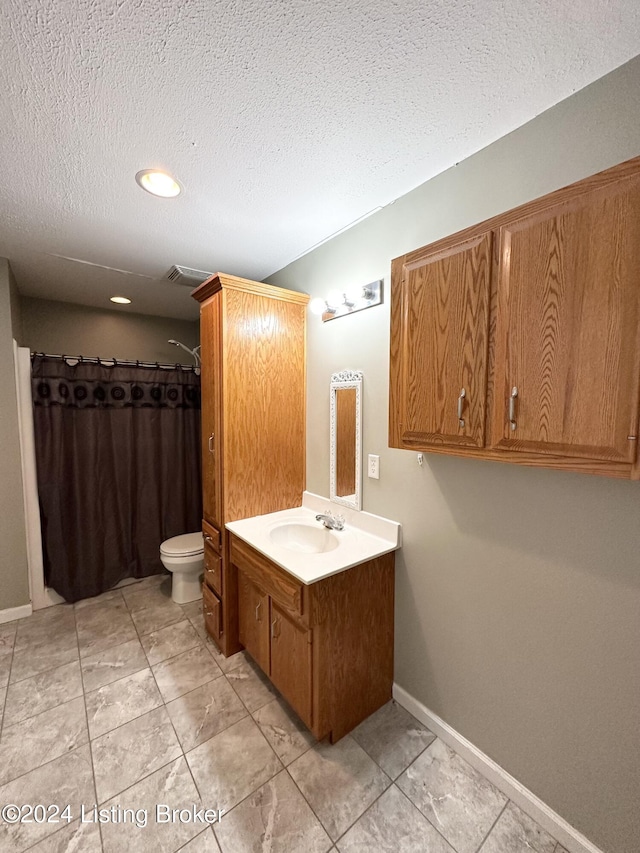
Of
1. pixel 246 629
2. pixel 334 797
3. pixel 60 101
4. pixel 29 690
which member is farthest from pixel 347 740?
pixel 60 101

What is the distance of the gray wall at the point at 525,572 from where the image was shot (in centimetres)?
103

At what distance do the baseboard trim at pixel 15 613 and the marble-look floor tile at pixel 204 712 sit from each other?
1.51 metres

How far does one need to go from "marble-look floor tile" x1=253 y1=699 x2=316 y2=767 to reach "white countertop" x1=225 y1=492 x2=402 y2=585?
0.74m

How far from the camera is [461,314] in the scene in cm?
116

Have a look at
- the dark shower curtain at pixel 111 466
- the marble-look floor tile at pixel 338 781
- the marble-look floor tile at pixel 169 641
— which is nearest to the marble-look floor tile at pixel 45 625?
the dark shower curtain at pixel 111 466

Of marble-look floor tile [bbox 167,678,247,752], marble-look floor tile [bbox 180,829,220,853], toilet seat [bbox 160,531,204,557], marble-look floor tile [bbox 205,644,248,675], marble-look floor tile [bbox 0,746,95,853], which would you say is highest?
toilet seat [bbox 160,531,204,557]

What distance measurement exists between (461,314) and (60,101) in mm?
1417

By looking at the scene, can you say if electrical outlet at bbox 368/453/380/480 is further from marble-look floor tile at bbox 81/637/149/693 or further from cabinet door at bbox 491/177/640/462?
marble-look floor tile at bbox 81/637/149/693

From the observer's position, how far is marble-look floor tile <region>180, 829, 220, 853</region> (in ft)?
3.74

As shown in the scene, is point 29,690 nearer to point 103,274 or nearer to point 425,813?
point 425,813

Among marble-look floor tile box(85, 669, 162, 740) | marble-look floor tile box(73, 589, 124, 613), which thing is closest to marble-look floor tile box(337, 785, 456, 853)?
marble-look floor tile box(85, 669, 162, 740)

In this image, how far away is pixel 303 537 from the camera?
197cm

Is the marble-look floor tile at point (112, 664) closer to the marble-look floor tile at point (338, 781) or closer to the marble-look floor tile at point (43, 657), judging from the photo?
the marble-look floor tile at point (43, 657)

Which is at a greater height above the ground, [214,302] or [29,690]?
[214,302]
